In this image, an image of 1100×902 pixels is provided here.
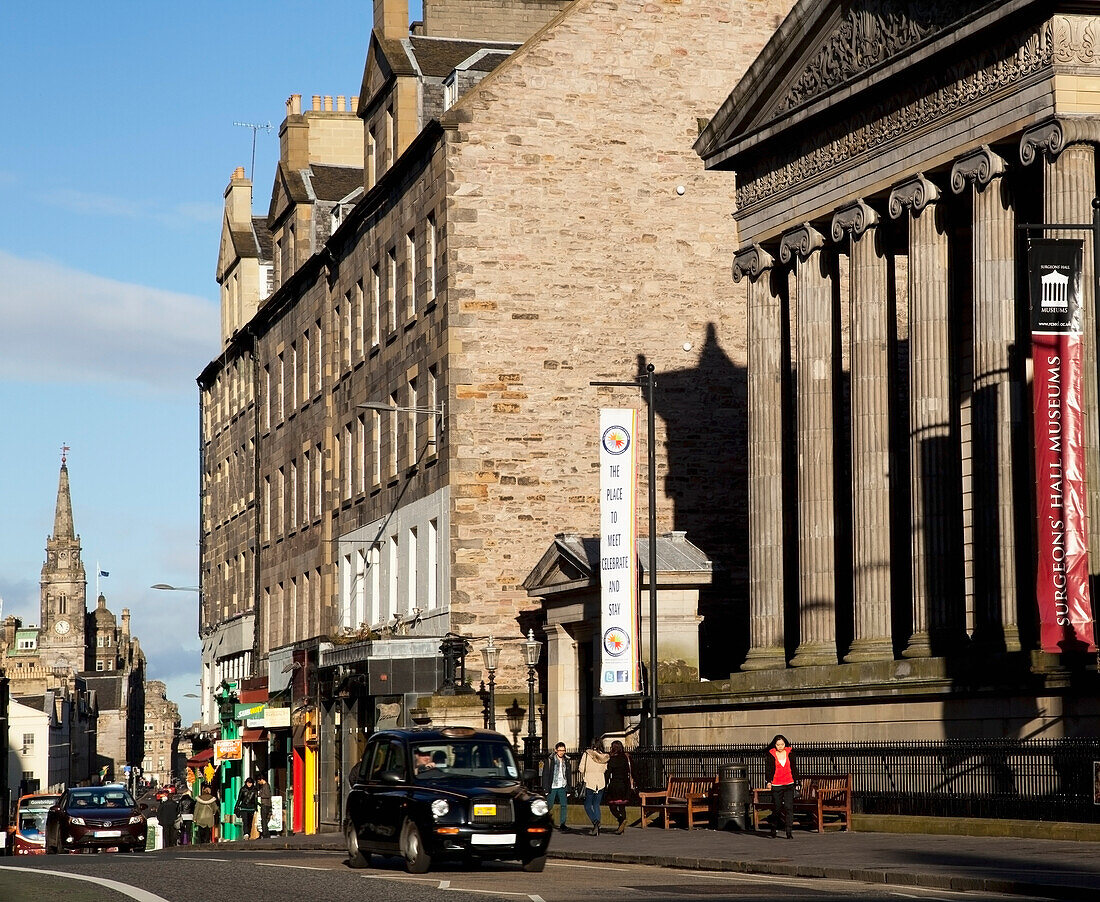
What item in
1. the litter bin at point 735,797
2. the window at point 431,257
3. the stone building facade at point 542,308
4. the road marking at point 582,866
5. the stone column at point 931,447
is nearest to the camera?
the road marking at point 582,866

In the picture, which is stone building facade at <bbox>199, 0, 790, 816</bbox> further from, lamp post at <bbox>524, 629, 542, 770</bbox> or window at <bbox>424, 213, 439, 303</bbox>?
lamp post at <bbox>524, 629, 542, 770</bbox>

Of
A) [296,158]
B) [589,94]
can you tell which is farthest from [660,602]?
[296,158]

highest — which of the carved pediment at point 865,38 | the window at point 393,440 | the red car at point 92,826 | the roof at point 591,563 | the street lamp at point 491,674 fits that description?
the carved pediment at point 865,38

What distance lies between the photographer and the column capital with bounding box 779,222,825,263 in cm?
3878

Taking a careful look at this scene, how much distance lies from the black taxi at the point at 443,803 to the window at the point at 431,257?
22.7 meters

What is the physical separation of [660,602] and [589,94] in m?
13.4

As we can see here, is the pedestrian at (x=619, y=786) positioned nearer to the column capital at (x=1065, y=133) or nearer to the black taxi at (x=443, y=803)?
the black taxi at (x=443, y=803)

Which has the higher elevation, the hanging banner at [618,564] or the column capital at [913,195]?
the column capital at [913,195]

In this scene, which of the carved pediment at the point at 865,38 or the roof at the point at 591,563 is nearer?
the carved pediment at the point at 865,38

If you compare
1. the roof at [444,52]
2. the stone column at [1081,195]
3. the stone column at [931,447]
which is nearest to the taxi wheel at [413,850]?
the stone column at [1081,195]

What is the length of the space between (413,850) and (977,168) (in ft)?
50.8

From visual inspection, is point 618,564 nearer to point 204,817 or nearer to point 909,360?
point 909,360

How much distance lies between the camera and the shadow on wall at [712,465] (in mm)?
47469

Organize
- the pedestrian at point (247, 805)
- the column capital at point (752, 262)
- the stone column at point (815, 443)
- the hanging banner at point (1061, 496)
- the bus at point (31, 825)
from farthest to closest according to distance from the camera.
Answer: the pedestrian at point (247, 805), the bus at point (31, 825), the column capital at point (752, 262), the stone column at point (815, 443), the hanging banner at point (1061, 496)
